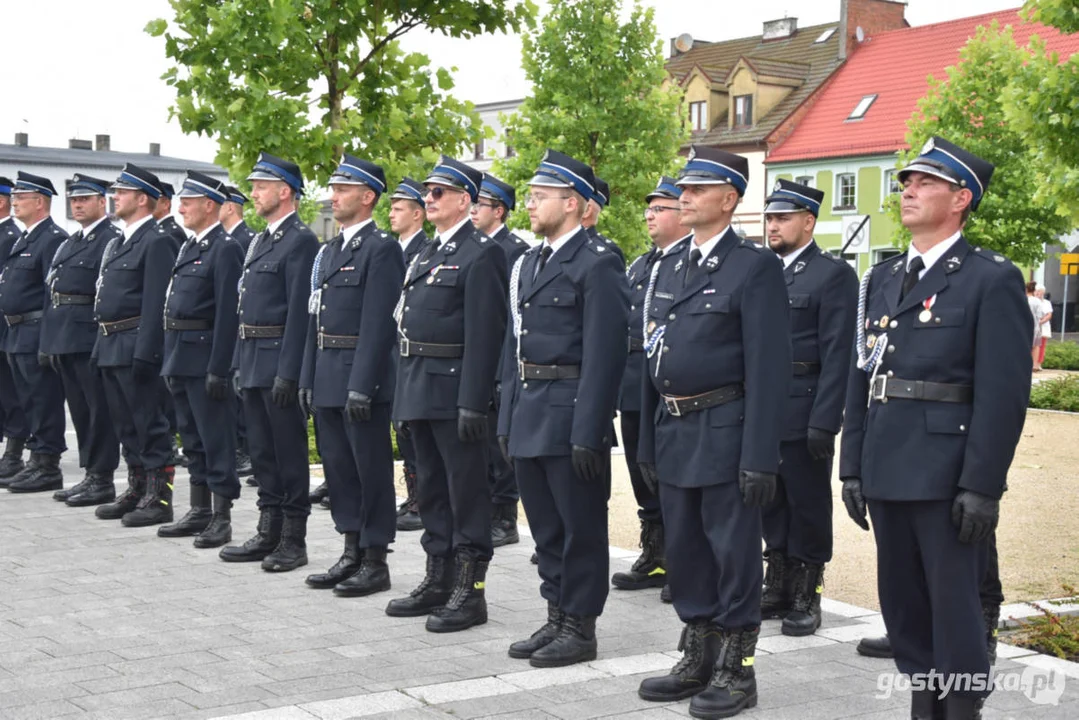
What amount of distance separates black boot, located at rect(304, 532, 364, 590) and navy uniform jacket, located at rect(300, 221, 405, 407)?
2.90ft

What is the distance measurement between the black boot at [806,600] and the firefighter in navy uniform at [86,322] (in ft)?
19.8

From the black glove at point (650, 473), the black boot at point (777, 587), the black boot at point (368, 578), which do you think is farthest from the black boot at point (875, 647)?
the black boot at point (368, 578)

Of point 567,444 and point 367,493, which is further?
point 367,493

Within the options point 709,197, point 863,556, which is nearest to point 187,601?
point 709,197

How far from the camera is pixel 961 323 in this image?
17.3 ft

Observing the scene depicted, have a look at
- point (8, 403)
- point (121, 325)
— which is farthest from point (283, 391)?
point (8, 403)

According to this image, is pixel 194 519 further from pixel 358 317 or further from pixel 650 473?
pixel 650 473

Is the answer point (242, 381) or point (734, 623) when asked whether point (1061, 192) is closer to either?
point (242, 381)

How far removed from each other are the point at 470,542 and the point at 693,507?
168cm

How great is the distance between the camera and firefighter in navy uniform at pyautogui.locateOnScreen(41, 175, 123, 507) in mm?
11258

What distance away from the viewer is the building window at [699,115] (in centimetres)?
5416

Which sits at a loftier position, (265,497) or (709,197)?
(709,197)

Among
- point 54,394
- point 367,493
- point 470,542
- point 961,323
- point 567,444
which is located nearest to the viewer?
point 961,323

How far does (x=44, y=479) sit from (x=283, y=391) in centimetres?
443
